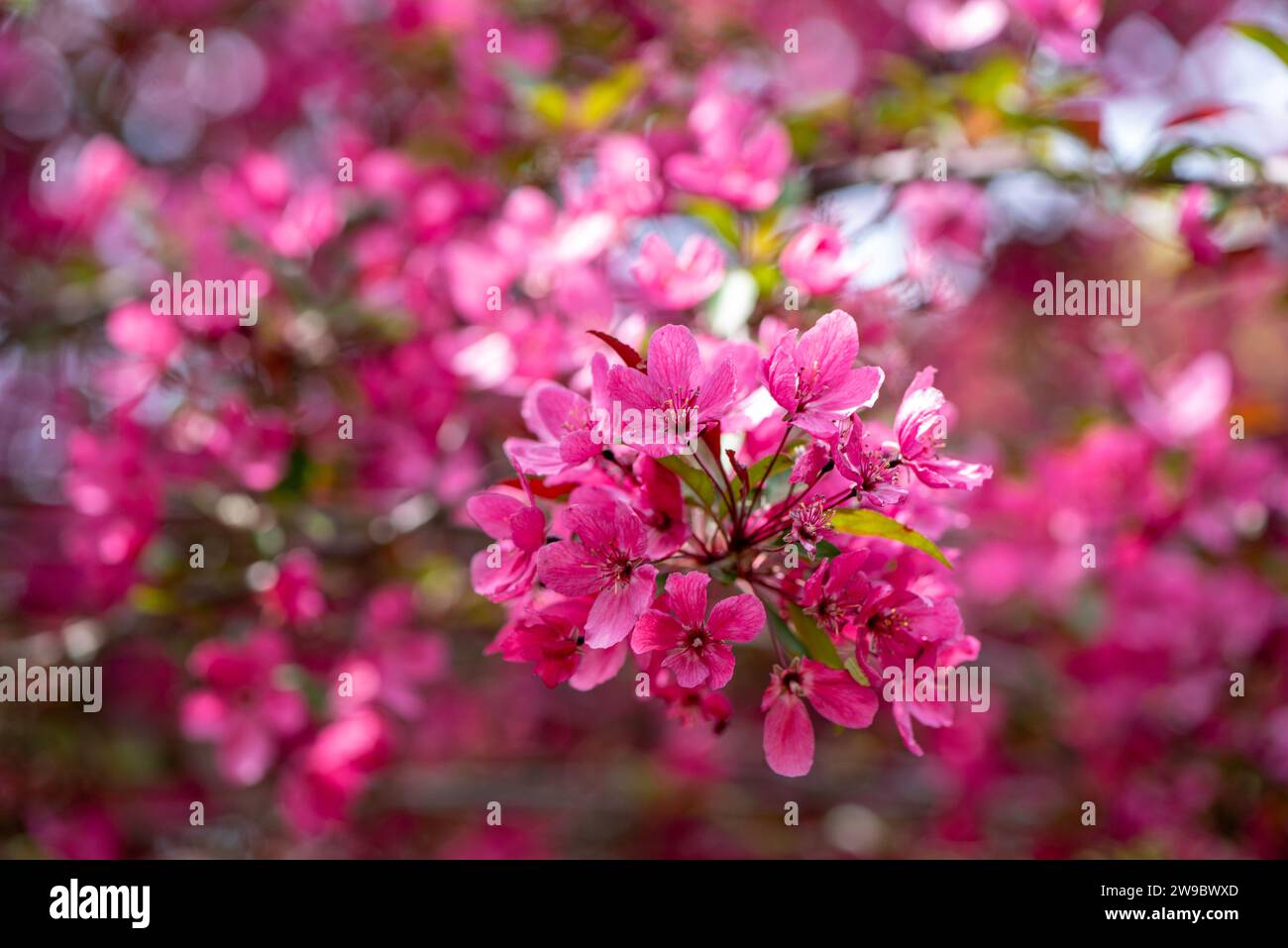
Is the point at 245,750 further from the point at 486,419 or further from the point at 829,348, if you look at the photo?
the point at 829,348

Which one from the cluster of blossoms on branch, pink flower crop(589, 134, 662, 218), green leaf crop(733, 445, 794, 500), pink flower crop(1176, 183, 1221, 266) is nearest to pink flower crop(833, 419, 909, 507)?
the cluster of blossoms on branch

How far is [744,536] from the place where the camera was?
3.28ft

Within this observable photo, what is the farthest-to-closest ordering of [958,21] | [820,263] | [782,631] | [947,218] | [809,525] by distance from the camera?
[947,218] < [958,21] < [820,263] < [782,631] < [809,525]

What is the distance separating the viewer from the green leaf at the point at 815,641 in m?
0.98

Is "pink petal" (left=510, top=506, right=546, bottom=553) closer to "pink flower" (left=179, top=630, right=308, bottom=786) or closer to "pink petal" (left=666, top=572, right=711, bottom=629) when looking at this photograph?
"pink petal" (left=666, top=572, right=711, bottom=629)

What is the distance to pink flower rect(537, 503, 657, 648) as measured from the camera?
37.3 inches

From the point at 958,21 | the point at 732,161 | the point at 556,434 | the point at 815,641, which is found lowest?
the point at 815,641

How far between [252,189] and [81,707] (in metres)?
1.55

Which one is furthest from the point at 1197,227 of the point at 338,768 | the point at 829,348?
the point at 338,768

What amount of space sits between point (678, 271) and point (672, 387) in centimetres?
46

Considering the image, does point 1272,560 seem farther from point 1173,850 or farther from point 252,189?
point 252,189

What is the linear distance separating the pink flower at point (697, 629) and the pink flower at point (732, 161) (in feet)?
2.57

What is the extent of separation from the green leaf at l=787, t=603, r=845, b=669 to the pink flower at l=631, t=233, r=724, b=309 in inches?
20.2
